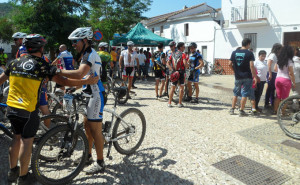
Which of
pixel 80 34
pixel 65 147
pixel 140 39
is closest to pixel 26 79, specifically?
pixel 80 34

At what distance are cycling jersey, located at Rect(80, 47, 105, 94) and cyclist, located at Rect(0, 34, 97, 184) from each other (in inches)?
11.7

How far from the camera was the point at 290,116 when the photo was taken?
4656 mm

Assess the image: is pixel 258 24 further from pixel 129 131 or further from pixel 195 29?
pixel 129 131

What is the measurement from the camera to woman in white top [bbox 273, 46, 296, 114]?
18.9ft

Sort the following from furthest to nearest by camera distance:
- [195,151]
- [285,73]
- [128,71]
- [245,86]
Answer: [128,71] → [245,86] → [285,73] → [195,151]

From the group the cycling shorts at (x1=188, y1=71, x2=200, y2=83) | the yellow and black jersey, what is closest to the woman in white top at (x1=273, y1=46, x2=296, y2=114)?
the cycling shorts at (x1=188, y1=71, x2=200, y2=83)

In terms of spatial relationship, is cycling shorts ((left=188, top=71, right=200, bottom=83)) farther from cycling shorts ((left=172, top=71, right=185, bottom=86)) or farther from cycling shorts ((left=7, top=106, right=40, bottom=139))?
cycling shorts ((left=7, top=106, right=40, bottom=139))

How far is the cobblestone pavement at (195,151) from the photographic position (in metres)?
3.25

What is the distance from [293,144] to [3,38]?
167 ft

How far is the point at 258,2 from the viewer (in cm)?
2078

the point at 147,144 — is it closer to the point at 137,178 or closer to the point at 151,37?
the point at 137,178

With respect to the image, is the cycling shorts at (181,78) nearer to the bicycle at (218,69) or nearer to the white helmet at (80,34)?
the white helmet at (80,34)

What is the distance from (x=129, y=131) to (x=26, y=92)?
172 centimetres

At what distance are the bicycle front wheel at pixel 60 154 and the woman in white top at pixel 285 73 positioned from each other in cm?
492
